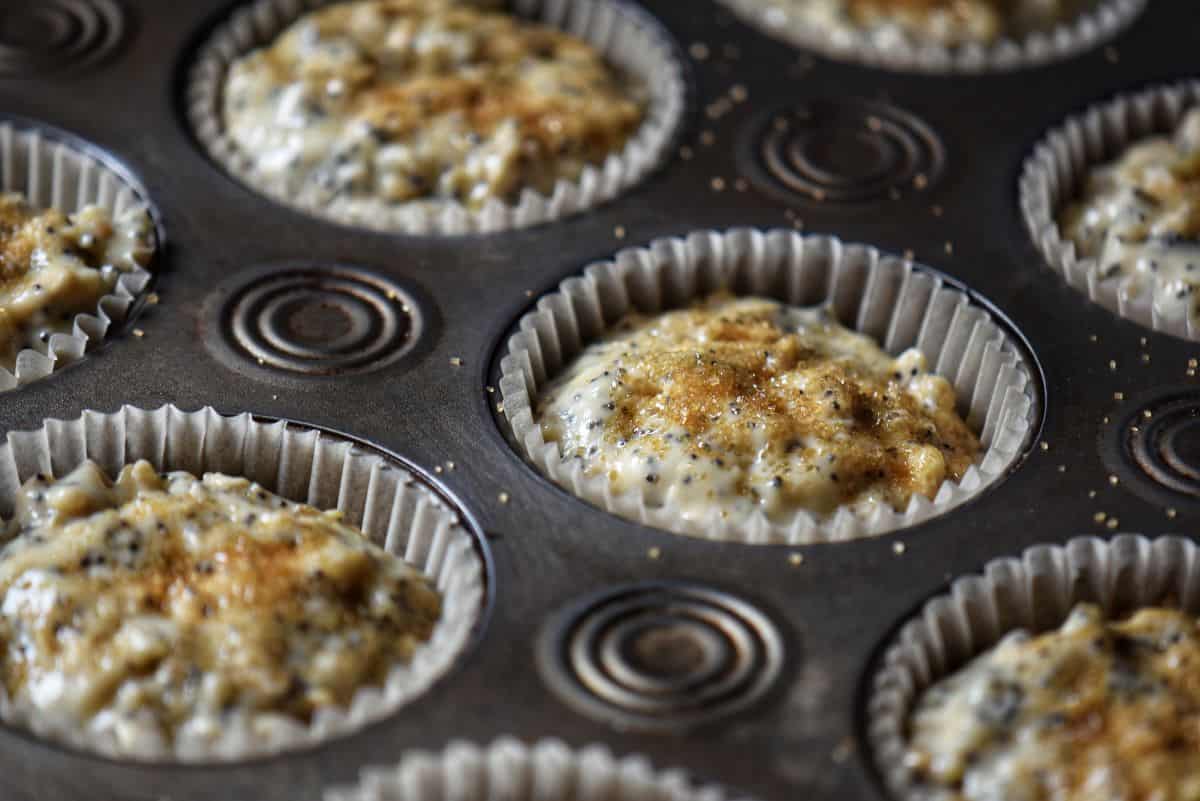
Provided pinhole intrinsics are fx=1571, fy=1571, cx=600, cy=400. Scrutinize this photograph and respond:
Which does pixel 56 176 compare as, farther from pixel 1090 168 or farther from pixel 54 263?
pixel 1090 168

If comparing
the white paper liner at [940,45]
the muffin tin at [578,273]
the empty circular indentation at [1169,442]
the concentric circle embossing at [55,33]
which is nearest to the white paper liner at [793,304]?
the muffin tin at [578,273]

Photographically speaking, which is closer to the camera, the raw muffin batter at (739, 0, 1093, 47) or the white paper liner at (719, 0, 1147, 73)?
the white paper liner at (719, 0, 1147, 73)

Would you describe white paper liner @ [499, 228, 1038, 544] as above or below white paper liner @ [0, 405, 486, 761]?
above

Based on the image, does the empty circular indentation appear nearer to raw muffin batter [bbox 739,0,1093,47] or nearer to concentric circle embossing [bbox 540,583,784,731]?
concentric circle embossing [bbox 540,583,784,731]

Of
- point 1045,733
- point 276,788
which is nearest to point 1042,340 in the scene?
point 1045,733

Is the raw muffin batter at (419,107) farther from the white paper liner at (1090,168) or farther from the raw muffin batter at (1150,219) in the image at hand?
the raw muffin batter at (1150,219)

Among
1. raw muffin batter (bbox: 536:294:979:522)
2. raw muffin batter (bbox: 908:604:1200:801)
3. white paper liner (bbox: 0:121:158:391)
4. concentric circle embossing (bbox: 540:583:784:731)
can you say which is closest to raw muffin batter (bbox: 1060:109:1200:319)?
raw muffin batter (bbox: 536:294:979:522)

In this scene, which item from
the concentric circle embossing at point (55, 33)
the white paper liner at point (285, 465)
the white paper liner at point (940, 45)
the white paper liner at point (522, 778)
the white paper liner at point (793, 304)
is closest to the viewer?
the white paper liner at point (522, 778)
